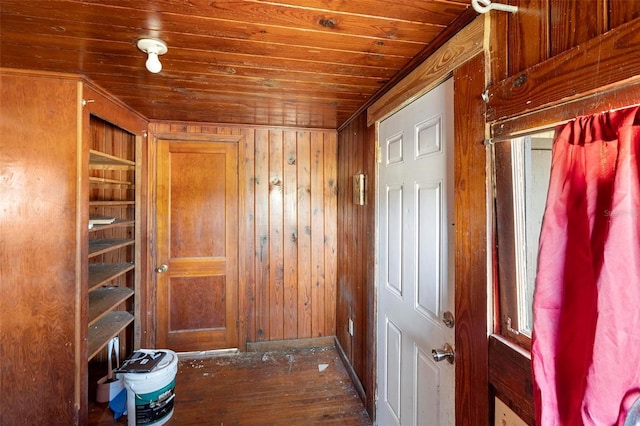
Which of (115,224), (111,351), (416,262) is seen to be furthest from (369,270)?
(111,351)

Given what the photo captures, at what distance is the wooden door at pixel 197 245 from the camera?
273cm

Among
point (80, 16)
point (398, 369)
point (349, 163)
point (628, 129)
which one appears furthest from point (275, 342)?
point (628, 129)

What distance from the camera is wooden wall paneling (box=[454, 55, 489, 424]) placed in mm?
998

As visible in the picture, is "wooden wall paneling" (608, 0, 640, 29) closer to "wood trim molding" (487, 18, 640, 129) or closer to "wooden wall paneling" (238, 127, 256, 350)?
"wood trim molding" (487, 18, 640, 129)

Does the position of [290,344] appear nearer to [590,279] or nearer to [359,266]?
[359,266]

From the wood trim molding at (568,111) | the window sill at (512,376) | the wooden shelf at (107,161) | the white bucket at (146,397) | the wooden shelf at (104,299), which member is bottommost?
the white bucket at (146,397)

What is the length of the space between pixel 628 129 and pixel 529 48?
407mm

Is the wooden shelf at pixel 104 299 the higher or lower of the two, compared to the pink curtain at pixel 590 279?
lower

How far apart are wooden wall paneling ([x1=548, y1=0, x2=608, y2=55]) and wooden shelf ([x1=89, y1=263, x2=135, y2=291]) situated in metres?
2.40

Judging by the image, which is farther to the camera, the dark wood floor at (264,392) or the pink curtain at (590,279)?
the dark wood floor at (264,392)

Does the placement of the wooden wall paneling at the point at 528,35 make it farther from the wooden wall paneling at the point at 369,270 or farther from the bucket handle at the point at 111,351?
the bucket handle at the point at 111,351

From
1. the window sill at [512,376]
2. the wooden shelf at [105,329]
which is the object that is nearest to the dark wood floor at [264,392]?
the wooden shelf at [105,329]

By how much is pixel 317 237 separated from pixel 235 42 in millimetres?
1968

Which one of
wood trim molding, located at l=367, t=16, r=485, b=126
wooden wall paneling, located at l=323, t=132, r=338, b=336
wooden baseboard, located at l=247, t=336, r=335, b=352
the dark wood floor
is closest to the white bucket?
the dark wood floor
